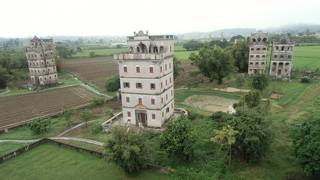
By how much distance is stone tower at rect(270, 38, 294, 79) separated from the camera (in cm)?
7812

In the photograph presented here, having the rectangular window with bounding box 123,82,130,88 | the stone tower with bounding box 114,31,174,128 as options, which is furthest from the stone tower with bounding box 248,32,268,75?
the rectangular window with bounding box 123,82,130,88

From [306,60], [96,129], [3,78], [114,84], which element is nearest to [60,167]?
[96,129]

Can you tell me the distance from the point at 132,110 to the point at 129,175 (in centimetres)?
1523

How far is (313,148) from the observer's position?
28.8 meters

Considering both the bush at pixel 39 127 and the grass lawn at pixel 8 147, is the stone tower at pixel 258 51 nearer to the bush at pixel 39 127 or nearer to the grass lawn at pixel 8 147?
the bush at pixel 39 127

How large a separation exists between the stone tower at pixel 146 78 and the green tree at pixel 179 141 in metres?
10.9

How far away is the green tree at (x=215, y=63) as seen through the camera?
72.3 meters

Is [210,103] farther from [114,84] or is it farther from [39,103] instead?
[39,103]

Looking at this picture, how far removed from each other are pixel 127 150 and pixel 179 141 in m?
6.58

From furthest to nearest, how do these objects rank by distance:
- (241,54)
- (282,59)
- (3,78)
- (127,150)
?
1. (3,78)
2. (241,54)
3. (282,59)
4. (127,150)

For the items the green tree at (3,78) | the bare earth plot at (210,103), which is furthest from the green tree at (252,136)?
the green tree at (3,78)

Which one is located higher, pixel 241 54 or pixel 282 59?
pixel 241 54

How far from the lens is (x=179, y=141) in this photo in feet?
110

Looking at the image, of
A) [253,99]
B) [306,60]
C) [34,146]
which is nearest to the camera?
[34,146]
